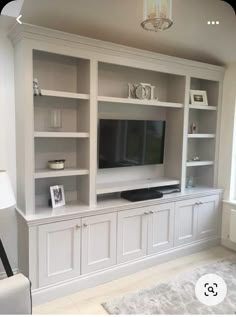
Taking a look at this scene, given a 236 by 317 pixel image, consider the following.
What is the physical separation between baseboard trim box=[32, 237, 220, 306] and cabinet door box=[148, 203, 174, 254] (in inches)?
3.8

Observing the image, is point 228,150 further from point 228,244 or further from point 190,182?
point 228,244

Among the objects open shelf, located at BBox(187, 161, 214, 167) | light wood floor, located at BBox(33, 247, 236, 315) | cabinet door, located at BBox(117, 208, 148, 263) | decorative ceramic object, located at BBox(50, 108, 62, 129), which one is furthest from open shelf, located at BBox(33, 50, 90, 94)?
light wood floor, located at BBox(33, 247, 236, 315)

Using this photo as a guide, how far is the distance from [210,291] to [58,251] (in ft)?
4.30

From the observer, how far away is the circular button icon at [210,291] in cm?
214

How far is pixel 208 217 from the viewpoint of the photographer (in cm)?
362

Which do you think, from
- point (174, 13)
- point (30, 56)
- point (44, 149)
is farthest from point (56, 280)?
point (174, 13)

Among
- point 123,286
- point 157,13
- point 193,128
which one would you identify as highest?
point 157,13

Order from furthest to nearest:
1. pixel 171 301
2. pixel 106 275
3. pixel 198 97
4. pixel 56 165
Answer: pixel 198 97, pixel 106 275, pixel 56 165, pixel 171 301

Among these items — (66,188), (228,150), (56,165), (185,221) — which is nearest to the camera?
(56,165)

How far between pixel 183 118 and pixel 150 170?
2.51 feet

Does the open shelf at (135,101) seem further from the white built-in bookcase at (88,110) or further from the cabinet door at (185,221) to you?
the cabinet door at (185,221)

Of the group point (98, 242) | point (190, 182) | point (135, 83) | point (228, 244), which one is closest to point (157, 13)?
point (135, 83)

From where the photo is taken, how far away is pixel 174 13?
2365 millimetres

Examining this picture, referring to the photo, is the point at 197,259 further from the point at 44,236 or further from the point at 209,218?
the point at 44,236
